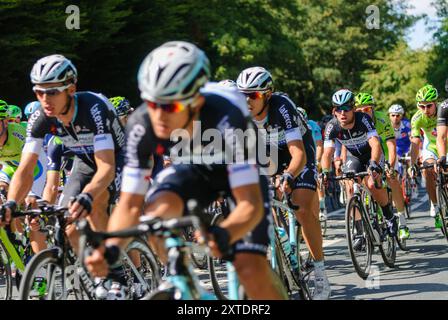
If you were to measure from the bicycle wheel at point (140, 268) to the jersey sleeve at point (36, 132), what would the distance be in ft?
3.40

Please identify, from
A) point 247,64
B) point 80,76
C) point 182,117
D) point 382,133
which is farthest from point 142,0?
point 182,117

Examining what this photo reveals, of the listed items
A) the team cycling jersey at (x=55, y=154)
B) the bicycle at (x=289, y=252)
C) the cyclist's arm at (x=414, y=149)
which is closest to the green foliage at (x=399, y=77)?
the cyclist's arm at (x=414, y=149)

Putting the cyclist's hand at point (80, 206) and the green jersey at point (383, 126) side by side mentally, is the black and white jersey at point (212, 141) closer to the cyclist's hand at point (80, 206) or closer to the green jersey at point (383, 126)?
the cyclist's hand at point (80, 206)

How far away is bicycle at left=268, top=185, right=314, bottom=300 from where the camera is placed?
6.60 m

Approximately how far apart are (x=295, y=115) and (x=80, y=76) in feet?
61.5

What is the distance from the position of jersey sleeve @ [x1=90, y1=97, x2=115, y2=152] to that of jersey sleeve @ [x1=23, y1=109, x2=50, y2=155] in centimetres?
39

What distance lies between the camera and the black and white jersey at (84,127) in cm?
611

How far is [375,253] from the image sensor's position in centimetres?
1047

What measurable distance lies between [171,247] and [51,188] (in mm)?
3374

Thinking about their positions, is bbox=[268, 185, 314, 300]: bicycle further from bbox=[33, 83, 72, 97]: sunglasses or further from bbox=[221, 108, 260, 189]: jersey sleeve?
bbox=[221, 108, 260, 189]: jersey sleeve

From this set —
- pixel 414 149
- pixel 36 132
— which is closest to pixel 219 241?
pixel 36 132

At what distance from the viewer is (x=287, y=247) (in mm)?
6863

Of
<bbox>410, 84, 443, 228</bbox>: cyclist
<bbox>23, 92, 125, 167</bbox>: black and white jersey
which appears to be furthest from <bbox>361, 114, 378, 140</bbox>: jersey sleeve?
<bbox>23, 92, 125, 167</bbox>: black and white jersey
